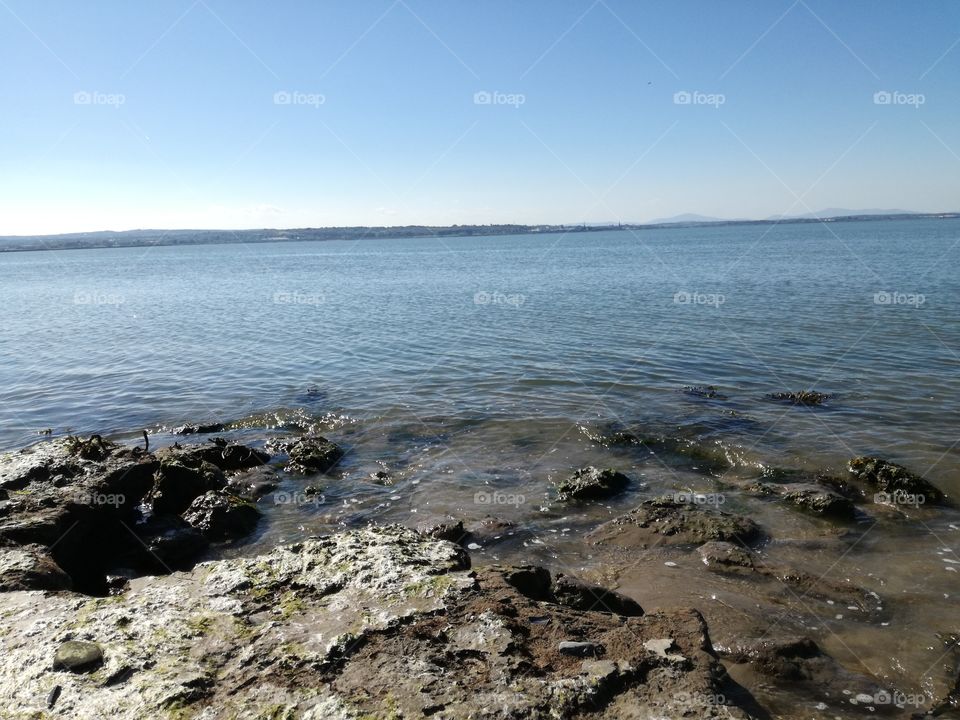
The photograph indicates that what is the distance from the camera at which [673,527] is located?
10891mm

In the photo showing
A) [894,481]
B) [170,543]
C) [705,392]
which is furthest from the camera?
[705,392]

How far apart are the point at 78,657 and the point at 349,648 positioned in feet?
7.52

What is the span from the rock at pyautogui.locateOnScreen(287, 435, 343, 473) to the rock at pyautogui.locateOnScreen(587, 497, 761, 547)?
22.5 ft

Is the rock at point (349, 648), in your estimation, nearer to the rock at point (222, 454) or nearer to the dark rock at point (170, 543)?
the dark rock at point (170, 543)

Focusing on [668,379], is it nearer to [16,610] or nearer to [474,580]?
[474,580]

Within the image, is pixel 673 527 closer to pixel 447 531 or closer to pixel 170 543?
pixel 447 531

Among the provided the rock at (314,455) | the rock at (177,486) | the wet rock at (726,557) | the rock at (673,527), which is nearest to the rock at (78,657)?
the rock at (177,486)

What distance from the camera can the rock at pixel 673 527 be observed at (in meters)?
10.5

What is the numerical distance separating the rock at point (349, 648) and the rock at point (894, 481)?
8323mm

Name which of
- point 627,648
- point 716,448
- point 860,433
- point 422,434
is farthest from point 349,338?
point 627,648

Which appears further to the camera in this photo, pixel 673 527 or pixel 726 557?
pixel 673 527

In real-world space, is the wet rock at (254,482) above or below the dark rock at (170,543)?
below

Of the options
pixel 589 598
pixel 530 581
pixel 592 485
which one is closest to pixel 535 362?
pixel 592 485

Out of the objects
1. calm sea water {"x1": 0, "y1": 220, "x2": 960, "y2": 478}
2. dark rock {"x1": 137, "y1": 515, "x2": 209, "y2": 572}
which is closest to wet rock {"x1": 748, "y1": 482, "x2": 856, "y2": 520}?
calm sea water {"x1": 0, "y1": 220, "x2": 960, "y2": 478}
